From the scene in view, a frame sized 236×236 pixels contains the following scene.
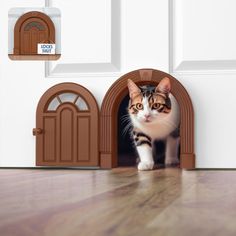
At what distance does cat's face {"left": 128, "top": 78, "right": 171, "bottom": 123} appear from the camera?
1.83m

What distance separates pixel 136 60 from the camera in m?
1.91

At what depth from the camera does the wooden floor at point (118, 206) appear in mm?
680

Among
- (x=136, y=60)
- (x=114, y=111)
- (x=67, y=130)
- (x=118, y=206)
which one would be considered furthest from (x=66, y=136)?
(x=118, y=206)

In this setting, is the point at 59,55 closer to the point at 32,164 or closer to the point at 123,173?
the point at 32,164

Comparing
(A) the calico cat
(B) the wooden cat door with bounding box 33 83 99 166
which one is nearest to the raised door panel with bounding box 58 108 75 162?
(B) the wooden cat door with bounding box 33 83 99 166

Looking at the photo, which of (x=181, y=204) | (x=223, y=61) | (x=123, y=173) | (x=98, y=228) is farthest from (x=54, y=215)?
(x=223, y=61)

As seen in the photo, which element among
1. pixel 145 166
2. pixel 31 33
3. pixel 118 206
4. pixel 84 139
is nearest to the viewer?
pixel 118 206

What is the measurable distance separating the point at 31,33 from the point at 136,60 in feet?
1.75

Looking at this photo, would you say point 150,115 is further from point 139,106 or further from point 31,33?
point 31,33

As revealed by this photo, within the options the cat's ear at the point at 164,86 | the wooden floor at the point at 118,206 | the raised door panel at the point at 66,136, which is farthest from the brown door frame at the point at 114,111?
the wooden floor at the point at 118,206

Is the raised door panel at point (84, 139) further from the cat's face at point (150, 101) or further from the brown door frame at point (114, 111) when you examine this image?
the cat's face at point (150, 101)

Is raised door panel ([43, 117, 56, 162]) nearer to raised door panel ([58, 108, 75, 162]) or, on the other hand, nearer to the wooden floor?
raised door panel ([58, 108, 75, 162])

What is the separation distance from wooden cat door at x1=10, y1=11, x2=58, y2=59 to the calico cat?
48 centimetres

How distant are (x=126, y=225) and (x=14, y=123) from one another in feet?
4.50
